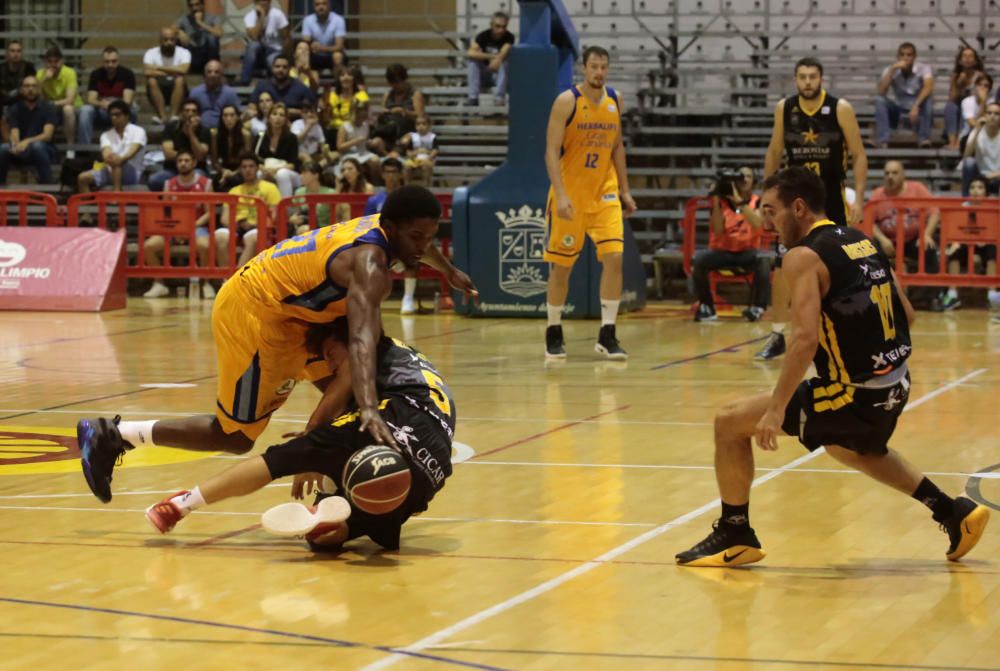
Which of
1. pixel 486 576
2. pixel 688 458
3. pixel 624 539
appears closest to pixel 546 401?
pixel 688 458

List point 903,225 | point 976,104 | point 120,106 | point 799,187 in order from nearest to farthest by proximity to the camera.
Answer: point 799,187 < point 903,225 < point 976,104 < point 120,106

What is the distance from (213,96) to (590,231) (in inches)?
406

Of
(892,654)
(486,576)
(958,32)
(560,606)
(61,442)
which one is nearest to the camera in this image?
(892,654)

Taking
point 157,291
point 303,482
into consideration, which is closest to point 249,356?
point 303,482

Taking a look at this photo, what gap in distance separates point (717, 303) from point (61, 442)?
10.2m

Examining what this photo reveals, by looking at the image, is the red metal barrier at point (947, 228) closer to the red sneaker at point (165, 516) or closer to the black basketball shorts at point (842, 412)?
the black basketball shorts at point (842, 412)

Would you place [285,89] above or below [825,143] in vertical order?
above

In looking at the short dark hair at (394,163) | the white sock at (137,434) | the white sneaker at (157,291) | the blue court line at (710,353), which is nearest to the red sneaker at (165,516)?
the white sock at (137,434)

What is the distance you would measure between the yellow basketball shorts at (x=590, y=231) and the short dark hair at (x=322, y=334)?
618 cm

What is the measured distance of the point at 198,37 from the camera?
77.1 ft

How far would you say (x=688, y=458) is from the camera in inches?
329

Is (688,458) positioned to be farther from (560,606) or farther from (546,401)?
(560,606)

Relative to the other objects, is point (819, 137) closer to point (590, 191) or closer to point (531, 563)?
point (590, 191)

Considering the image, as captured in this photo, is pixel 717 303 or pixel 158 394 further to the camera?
pixel 717 303
